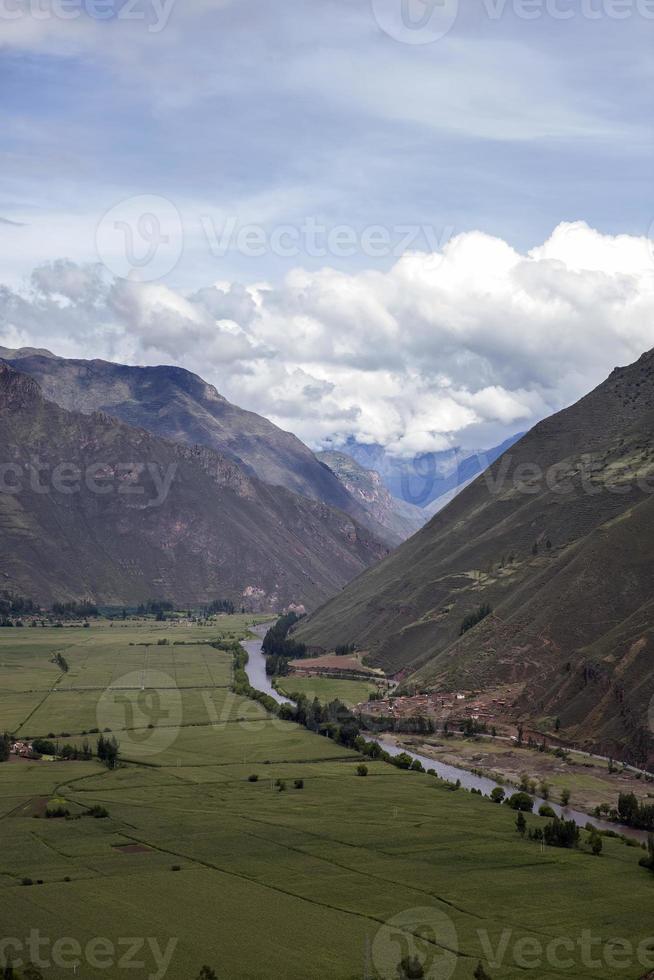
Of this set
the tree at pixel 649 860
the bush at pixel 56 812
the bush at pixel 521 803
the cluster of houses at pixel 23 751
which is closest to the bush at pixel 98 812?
the bush at pixel 56 812

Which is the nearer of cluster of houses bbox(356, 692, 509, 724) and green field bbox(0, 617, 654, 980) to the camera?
green field bbox(0, 617, 654, 980)

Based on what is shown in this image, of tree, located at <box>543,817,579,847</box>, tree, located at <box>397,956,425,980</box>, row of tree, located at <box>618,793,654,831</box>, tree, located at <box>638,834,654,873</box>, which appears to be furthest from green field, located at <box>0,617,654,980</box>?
row of tree, located at <box>618,793,654,831</box>

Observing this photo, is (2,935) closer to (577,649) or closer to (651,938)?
(651,938)

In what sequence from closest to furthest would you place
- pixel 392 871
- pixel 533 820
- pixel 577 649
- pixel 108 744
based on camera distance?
pixel 392 871 → pixel 533 820 → pixel 108 744 → pixel 577 649

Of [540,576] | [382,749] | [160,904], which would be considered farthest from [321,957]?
[540,576]

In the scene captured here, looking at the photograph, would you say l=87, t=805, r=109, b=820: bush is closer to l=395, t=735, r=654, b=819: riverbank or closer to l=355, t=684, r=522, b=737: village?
l=395, t=735, r=654, b=819: riverbank

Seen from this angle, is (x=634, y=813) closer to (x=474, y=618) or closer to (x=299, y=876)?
(x=299, y=876)

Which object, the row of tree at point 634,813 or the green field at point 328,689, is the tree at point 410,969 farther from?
the green field at point 328,689

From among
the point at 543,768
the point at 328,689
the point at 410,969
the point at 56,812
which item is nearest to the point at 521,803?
the point at 543,768
